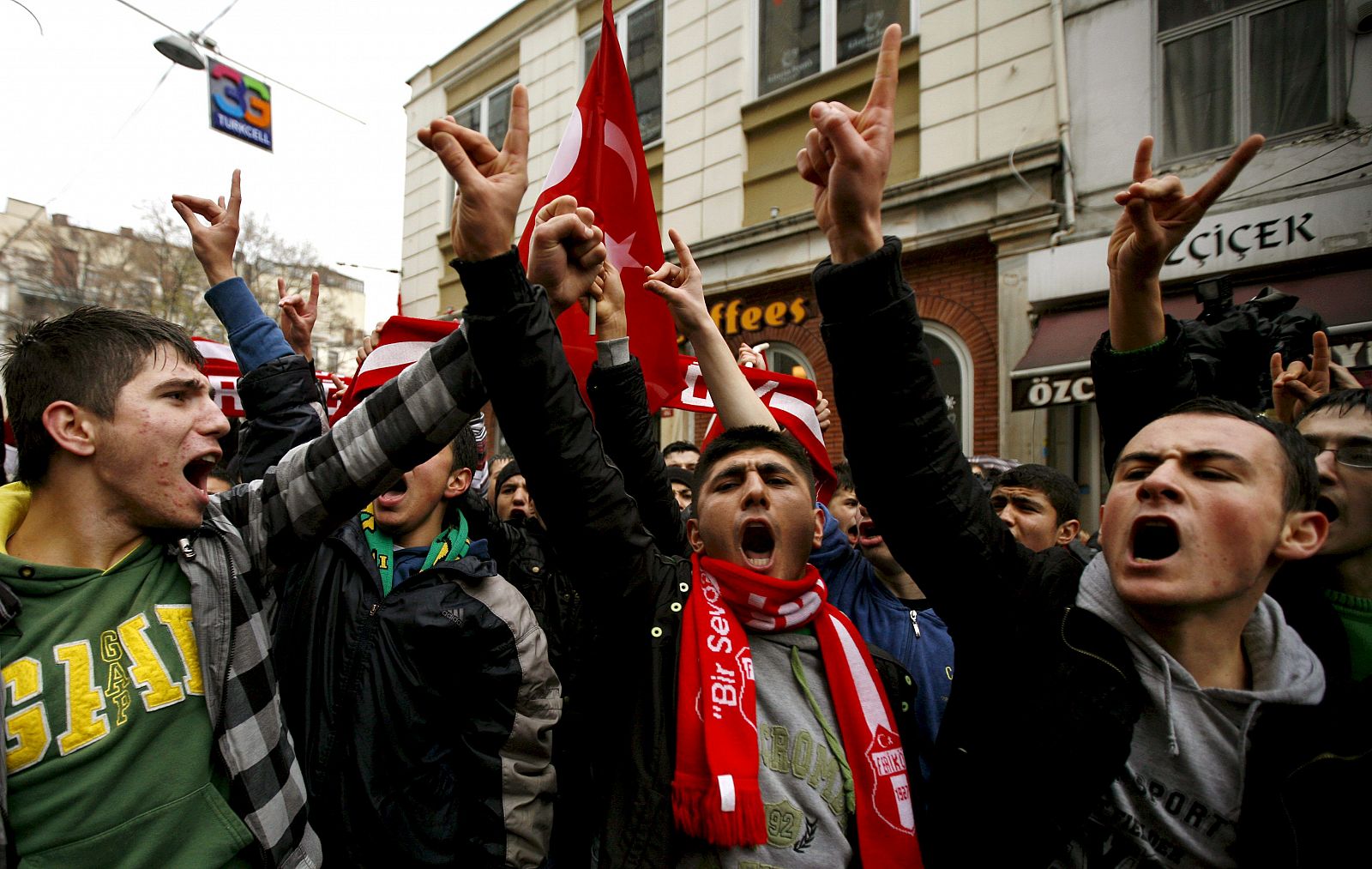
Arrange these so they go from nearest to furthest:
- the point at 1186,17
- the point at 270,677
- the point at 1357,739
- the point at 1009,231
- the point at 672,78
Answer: the point at 1357,739 → the point at 270,677 → the point at 1186,17 → the point at 1009,231 → the point at 672,78

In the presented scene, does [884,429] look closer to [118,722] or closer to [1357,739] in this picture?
[1357,739]

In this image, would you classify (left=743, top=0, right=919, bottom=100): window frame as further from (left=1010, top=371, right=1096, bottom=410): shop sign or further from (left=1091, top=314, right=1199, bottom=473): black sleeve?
(left=1091, top=314, right=1199, bottom=473): black sleeve

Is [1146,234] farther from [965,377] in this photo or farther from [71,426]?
[965,377]

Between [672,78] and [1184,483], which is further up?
[672,78]

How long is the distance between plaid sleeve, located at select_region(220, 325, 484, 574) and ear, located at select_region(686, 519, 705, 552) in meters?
0.83

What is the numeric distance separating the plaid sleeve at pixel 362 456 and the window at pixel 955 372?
22.5 feet

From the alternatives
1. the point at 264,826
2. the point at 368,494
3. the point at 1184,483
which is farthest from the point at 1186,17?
the point at 264,826

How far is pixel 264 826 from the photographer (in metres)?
1.46

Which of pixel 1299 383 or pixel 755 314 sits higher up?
pixel 755 314

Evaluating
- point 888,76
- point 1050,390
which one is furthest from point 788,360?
point 888,76

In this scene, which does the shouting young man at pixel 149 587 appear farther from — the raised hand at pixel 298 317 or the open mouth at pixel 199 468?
the raised hand at pixel 298 317

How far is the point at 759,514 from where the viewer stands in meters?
2.06

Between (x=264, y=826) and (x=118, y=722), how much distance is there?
33 cm

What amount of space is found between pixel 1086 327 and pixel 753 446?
19.2 feet
